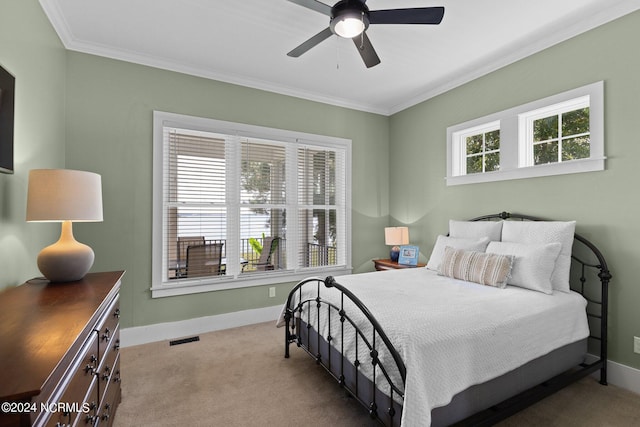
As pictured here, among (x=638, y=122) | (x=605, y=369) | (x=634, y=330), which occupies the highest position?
(x=638, y=122)

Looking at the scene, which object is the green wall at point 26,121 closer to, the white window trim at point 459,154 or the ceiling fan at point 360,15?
the ceiling fan at point 360,15

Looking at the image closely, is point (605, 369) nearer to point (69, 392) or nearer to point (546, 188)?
point (546, 188)

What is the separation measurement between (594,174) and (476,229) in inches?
39.9

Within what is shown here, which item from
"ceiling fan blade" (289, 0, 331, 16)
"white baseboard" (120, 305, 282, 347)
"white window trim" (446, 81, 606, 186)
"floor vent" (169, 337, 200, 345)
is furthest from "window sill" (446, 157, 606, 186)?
"floor vent" (169, 337, 200, 345)

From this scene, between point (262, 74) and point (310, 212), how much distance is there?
176cm

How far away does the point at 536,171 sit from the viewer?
2945 millimetres

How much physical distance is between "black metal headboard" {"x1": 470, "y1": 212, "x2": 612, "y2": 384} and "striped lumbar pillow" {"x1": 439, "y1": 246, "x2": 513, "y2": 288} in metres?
0.61

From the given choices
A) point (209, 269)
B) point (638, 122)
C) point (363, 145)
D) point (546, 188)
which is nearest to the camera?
point (638, 122)

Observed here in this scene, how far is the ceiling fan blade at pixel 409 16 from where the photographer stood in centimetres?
192

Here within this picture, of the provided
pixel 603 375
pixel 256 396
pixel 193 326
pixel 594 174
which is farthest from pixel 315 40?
pixel 603 375

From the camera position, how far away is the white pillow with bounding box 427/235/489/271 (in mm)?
2939

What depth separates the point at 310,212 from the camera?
423cm

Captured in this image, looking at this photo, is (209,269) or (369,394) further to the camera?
(209,269)

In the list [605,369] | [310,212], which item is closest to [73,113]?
[310,212]
